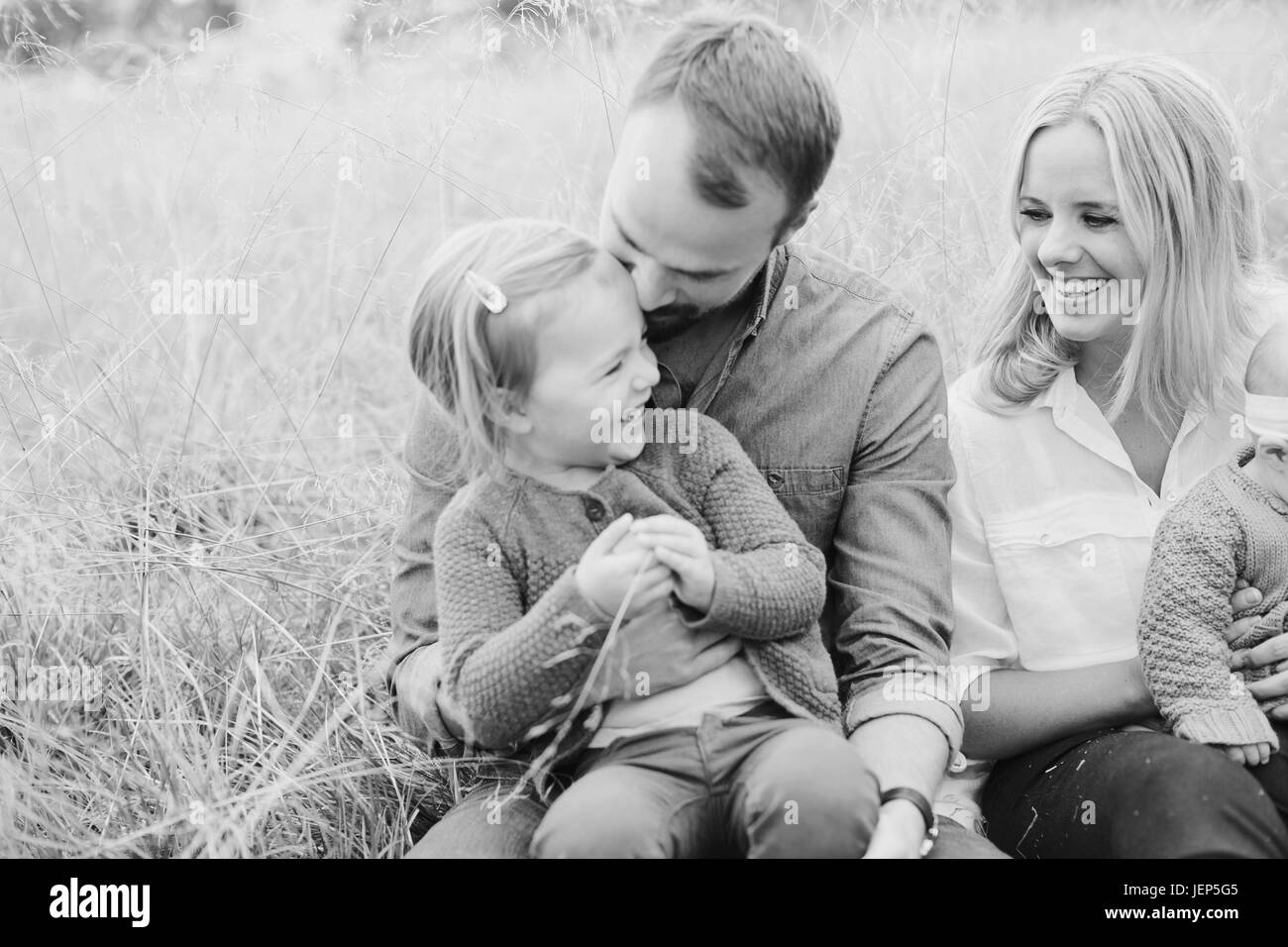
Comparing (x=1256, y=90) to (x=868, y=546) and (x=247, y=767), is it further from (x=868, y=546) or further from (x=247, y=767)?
(x=247, y=767)

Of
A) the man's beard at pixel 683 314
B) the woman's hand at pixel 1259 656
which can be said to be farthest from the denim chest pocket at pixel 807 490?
the woman's hand at pixel 1259 656

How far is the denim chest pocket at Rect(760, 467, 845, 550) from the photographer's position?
1.97m

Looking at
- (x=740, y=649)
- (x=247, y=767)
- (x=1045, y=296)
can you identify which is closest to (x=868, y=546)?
(x=740, y=649)

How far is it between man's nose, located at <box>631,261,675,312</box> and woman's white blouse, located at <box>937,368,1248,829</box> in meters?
0.68

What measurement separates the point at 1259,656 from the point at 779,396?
800 mm

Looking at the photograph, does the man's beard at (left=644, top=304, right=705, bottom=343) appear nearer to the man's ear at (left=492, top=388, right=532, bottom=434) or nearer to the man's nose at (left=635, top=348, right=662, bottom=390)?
the man's nose at (left=635, top=348, right=662, bottom=390)

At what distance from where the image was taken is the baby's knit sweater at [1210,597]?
186cm

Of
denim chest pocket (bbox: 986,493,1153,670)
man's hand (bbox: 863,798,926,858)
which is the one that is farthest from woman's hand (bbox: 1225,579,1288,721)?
man's hand (bbox: 863,798,926,858)

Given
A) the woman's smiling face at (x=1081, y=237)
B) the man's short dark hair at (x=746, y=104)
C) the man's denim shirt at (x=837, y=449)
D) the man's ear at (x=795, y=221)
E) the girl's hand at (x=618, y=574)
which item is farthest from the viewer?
the woman's smiling face at (x=1081, y=237)

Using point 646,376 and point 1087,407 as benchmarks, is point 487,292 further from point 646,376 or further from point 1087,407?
point 1087,407

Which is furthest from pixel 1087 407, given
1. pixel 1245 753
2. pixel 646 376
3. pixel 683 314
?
pixel 646 376

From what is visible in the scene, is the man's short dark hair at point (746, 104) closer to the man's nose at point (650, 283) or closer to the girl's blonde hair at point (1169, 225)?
the man's nose at point (650, 283)

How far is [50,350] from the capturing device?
358 centimetres

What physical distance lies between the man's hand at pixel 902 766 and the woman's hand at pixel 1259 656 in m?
0.47
